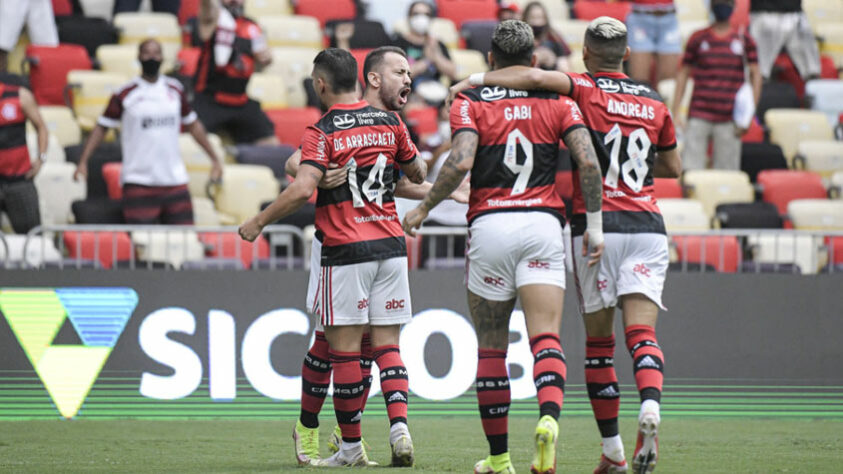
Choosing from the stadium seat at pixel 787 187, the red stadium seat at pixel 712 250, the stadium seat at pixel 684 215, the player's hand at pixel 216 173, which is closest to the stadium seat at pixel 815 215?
the stadium seat at pixel 787 187

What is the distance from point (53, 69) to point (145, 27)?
1620 mm

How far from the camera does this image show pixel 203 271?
10891mm

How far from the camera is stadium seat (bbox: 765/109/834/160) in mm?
16078

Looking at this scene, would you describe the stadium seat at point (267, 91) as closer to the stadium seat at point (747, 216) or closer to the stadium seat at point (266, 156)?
the stadium seat at point (266, 156)

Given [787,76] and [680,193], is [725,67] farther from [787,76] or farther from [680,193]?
[787,76]

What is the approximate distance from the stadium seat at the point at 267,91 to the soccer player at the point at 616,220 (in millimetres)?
8512

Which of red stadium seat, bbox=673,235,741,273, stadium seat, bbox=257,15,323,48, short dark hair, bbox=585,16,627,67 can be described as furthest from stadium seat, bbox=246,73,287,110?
short dark hair, bbox=585,16,627,67

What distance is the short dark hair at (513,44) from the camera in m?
6.80

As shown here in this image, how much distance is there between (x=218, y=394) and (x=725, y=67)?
712 cm

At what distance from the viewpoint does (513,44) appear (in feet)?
22.3

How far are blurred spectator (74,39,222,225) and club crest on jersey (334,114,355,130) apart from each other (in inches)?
217

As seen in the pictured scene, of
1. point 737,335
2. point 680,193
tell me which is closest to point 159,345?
point 737,335

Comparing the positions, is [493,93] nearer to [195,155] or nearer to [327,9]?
[195,155]

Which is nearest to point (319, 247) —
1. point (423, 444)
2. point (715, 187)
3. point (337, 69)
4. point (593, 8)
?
point (337, 69)
